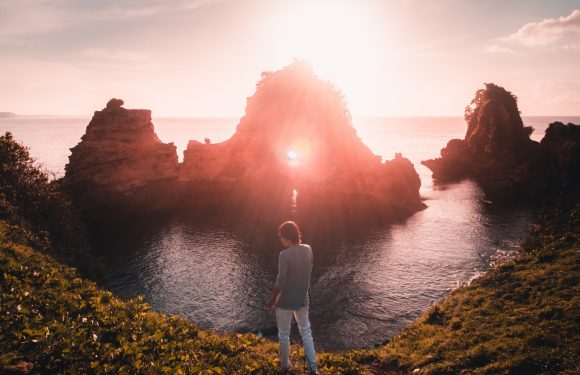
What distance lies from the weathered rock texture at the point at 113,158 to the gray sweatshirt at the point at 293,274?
6619 centimetres

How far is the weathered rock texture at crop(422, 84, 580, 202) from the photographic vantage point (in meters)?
76.4

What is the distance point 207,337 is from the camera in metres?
15.7

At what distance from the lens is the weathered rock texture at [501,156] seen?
76.4 m

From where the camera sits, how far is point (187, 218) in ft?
216

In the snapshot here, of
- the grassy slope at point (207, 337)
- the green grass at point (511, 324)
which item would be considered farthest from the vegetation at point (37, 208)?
the green grass at point (511, 324)

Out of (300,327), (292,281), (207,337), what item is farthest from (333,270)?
(292,281)

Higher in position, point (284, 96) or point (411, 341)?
point (284, 96)

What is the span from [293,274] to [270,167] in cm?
7667

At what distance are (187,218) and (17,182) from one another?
135 feet

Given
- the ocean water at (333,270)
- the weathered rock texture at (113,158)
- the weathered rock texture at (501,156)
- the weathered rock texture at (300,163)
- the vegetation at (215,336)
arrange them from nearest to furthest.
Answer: the vegetation at (215,336) → the ocean water at (333,270) → the weathered rock texture at (113,158) → the weathered rock texture at (300,163) → the weathered rock texture at (501,156)

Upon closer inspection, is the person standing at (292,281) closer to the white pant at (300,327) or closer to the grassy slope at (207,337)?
the white pant at (300,327)

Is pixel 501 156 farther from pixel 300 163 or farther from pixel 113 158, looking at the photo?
pixel 113 158

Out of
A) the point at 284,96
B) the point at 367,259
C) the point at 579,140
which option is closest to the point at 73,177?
the point at 284,96

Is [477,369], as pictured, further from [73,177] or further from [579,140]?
[73,177]
